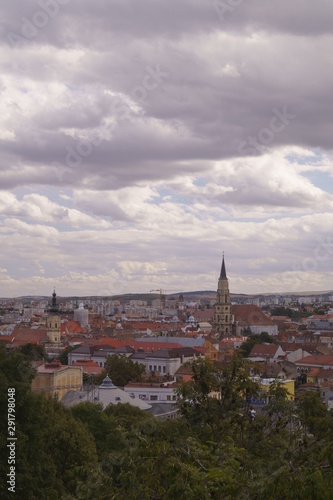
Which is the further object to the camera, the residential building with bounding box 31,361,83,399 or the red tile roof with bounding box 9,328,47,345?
the red tile roof with bounding box 9,328,47,345

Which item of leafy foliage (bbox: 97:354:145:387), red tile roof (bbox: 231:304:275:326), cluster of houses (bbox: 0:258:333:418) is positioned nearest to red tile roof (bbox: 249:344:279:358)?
cluster of houses (bbox: 0:258:333:418)

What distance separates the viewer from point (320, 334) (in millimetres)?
138375

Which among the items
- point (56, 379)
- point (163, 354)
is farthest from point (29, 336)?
point (56, 379)

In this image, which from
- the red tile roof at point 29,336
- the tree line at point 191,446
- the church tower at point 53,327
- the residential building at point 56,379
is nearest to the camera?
the tree line at point 191,446

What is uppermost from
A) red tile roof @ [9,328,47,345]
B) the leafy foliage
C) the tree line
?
the tree line

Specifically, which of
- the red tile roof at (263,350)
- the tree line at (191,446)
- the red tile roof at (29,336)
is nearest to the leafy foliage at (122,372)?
the tree line at (191,446)

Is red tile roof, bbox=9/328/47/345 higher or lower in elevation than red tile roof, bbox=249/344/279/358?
higher

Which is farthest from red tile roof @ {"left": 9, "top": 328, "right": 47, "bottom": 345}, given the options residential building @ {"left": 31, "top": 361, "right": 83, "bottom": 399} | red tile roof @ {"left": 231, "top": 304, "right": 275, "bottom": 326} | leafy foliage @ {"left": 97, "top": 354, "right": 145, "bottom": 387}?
red tile roof @ {"left": 231, "top": 304, "right": 275, "bottom": 326}

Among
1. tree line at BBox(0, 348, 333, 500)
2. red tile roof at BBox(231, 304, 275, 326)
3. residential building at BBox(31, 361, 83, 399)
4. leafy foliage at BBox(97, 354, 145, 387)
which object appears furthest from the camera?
red tile roof at BBox(231, 304, 275, 326)

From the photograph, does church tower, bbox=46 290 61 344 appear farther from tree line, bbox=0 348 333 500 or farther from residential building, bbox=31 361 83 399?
tree line, bbox=0 348 333 500

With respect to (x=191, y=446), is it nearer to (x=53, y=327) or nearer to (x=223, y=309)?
(x=53, y=327)

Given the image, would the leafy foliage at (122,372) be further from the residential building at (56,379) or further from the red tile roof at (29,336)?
the red tile roof at (29,336)

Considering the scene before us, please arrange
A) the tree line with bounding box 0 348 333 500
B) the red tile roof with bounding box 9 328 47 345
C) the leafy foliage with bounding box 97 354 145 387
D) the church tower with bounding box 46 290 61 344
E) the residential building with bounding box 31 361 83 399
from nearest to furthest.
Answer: the tree line with bounding box 0 348 333 500
the residential building with bounding box 31 361 83 399
the leafy foliage with bounding box 97 354 145 387
the church tower with bounding box 46 290 61 344
the red tile roof with bounding box 9 328 47 345

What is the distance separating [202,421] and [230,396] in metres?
0.86
